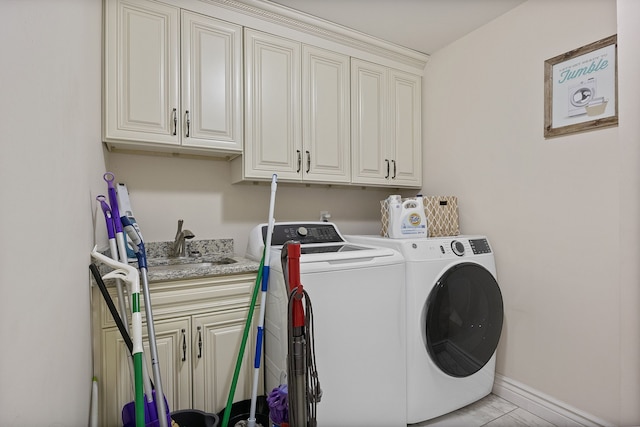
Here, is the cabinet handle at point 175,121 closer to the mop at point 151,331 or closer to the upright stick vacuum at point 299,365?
the mop at point 151,331

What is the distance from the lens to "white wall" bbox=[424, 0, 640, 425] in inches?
61.9

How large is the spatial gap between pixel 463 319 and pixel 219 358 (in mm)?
1373

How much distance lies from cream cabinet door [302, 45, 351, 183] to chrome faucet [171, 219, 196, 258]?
86 centimetres

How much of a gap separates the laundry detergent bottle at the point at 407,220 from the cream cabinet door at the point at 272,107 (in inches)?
27.9

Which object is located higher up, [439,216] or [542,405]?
[439,216]

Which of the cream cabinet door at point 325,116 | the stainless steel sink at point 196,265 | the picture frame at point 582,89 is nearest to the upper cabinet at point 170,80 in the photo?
the cream cabinet door at point 325,116

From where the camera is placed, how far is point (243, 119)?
1979 mm

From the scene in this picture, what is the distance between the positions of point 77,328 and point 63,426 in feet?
1.03

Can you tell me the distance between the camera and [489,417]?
1.85 meters

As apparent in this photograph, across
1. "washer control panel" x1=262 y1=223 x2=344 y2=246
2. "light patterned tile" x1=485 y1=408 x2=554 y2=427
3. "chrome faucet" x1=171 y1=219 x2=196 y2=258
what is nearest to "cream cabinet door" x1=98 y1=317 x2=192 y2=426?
"chrome faucet" x1=171 y1=219 x2=196 y2=258

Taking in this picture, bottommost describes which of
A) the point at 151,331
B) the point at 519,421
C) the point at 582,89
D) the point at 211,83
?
the point at 519,421

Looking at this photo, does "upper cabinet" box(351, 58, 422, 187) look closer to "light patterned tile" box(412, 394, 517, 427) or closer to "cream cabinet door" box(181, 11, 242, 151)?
"cream cabinet door" box(181, 11, 242, 151)

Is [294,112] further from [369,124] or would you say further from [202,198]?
[202,198]

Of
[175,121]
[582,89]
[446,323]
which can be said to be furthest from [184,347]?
[582,89]
